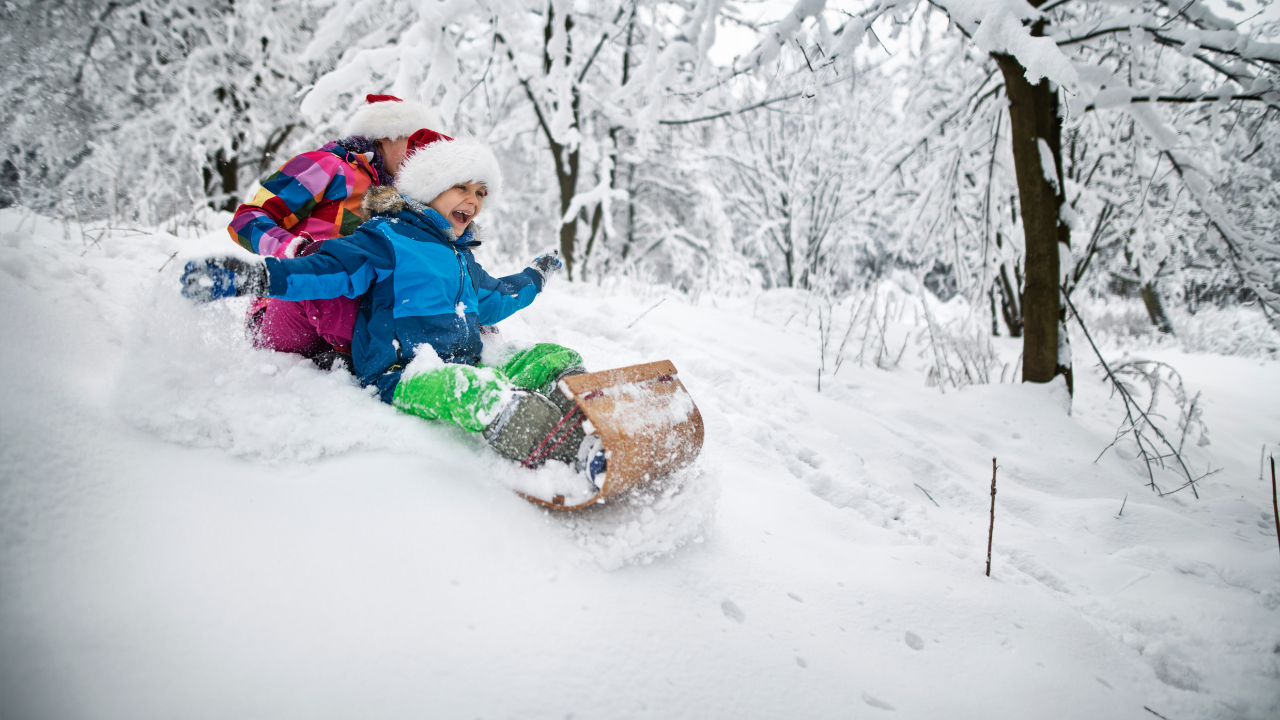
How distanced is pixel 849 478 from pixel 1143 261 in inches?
187

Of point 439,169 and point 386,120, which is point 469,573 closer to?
point 439,169

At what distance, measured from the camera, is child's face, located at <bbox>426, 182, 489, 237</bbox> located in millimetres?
1646

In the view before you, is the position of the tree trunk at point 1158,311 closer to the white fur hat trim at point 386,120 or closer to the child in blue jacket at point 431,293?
the child in blue jacket at point 431,293

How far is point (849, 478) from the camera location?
199 cm

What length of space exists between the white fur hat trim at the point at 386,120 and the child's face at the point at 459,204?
0.59 m

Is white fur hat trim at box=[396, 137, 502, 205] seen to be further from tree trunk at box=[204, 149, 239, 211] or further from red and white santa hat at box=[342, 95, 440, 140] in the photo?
tree trunk at box=[204, 149, 239, 211]

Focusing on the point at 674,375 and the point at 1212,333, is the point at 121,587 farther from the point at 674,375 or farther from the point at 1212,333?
the point at 1212,333

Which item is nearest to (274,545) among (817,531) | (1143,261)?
(817,531)

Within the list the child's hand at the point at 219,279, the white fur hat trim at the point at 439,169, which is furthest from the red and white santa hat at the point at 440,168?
the child's hand at the point at 219,279

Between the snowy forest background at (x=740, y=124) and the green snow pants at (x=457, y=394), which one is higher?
the snowy forest background at (x=740, y=124)

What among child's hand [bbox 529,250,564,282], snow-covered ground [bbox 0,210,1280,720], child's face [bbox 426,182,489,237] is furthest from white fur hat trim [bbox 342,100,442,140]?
snow-covered ground [bbox 0,210,1280,720]

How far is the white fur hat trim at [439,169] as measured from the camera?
163cm

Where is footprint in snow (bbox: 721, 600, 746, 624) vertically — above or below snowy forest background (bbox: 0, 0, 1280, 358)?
below

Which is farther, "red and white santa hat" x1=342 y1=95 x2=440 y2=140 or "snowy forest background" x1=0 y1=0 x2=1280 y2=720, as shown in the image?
"red and white santa hat" x1=342 y1=95 x2=440 y2=140
